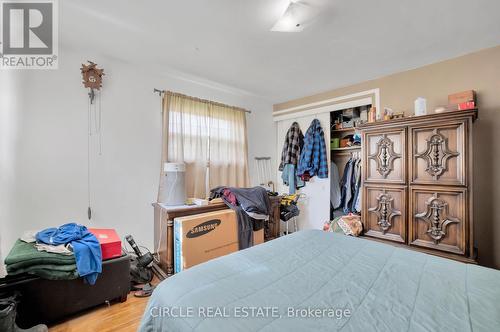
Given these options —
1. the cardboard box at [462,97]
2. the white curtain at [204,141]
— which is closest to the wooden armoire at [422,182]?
the cardboard box at [462,97]

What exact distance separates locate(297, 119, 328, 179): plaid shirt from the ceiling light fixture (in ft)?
6.41

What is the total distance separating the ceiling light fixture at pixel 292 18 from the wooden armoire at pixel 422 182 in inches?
51.6

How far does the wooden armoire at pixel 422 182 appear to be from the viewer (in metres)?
1.82

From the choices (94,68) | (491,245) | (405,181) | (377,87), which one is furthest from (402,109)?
(94,68)

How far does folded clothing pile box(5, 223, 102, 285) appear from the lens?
4.88 feet

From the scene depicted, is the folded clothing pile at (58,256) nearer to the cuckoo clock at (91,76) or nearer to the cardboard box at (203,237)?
the cardboard box at (203,237)

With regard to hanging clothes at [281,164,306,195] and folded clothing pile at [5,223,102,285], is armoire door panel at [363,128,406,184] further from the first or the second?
folded clothing pile at [5,223,102,285]

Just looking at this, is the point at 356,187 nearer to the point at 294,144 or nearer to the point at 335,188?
the point at 335,188

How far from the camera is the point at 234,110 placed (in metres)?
3.36

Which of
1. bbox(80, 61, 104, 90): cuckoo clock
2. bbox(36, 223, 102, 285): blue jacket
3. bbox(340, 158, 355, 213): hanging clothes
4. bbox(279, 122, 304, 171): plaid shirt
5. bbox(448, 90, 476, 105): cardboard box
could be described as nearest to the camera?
bbox(36, 223, 102, 285): blue jacket

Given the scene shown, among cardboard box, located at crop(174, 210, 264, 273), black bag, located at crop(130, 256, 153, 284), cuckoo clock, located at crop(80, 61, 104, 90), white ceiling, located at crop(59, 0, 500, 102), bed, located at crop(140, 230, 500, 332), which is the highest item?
white ceiling, located at crop(59, 0, 500, 102)

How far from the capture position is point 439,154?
194 cm

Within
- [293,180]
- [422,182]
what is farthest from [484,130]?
[293,180]

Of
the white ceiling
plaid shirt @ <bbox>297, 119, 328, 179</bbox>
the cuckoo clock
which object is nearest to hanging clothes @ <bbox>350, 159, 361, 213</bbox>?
plaid shirt @ <bbox>297, 119, 328, 179</bbox>
